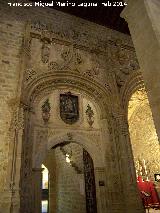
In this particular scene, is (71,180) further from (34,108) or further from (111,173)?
(34,108)

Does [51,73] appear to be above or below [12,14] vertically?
below

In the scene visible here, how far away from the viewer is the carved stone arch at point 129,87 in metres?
7.73

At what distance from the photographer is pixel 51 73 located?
23.1 feet

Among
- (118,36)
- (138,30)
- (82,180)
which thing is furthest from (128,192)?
(118,36)

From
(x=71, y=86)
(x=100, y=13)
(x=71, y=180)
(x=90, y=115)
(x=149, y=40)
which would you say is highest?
(x=100, y=13)

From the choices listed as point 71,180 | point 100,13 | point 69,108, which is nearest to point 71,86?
point 69,108

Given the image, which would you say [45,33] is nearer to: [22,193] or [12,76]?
[12,76]

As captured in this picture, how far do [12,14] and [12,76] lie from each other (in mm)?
2868

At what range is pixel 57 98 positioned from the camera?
277 inches

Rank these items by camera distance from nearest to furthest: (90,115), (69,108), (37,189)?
(37,189)
(69,108)
(90,115)

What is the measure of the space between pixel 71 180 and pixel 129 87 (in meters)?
4.54

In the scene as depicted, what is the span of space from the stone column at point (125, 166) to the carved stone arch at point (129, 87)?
739 mm

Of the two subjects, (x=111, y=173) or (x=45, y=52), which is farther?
(x=45, y=52)

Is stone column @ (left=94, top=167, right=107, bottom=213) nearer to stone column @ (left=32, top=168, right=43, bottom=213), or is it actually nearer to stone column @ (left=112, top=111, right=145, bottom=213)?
stone column @ (left=112, top=111, right=145, bottom=213)
